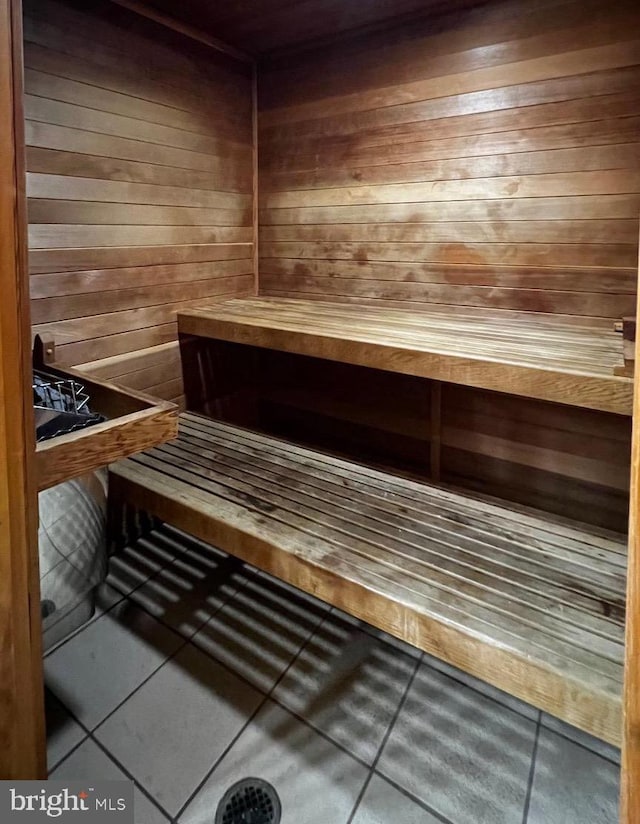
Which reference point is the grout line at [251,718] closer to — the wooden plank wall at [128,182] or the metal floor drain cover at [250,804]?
the metal floor drain cover at [250,804]

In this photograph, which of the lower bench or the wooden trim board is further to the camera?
the lower bench

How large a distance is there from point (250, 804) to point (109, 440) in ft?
2.90

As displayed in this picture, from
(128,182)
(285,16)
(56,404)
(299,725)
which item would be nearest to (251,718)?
(299,725)

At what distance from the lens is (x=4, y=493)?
3.22ft

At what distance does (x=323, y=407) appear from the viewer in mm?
2637

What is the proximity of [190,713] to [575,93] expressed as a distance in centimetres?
223

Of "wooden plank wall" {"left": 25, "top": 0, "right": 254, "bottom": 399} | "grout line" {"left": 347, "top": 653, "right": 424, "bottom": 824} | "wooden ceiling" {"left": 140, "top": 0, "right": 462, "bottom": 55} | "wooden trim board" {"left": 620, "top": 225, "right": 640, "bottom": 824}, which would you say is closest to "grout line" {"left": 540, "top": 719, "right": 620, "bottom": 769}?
"grout line" {"left": 347, "top": 653, "right": 424, "bottom": 824}

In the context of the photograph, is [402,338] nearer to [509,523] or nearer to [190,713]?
[509,523]

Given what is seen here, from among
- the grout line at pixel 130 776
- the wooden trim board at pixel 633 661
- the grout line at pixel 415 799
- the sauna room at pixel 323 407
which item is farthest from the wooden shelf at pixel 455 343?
the grout line at pixel 130 776

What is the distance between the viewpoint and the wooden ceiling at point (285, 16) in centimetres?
199

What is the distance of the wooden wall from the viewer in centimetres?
176

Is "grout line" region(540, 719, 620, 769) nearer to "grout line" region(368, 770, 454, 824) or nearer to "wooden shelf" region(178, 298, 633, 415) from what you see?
"grout line" region(368, 770, 454, 824)

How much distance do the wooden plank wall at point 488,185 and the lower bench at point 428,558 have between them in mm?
528

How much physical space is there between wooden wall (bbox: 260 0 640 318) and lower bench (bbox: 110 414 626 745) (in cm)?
86
